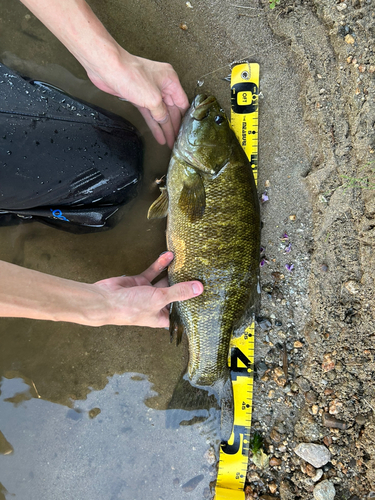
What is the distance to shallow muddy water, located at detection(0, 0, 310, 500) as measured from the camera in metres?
2.82

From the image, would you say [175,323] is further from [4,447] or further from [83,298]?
[4,447]

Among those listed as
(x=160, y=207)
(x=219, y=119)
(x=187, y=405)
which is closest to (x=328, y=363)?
(x=187, y=405)

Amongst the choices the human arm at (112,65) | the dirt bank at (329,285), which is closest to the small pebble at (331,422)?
the dirt bank at (329,285)

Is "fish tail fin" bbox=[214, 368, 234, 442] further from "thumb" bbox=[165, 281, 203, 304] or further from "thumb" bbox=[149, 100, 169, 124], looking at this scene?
"thumb" bbox=[149, 100, 169, 124]

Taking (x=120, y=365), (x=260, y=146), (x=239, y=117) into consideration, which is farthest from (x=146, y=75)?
(x=120, y=365)

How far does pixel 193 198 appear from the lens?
2.44m

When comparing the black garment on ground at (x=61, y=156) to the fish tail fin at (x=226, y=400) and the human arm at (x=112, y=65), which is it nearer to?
the human arm at (x=112, y=65)

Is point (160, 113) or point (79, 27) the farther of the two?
point (160, 113)

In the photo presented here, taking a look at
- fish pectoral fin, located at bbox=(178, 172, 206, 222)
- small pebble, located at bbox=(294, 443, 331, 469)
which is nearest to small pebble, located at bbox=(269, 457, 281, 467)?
small pebble, located at bbox=(294, 443, 331, 469)

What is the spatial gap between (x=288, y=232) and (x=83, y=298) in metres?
1.89

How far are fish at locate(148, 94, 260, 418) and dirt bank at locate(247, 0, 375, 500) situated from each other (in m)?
0.58

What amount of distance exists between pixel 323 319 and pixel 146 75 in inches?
97.5

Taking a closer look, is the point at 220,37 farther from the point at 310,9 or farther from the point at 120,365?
the point at 120,365

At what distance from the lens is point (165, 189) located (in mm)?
2652
